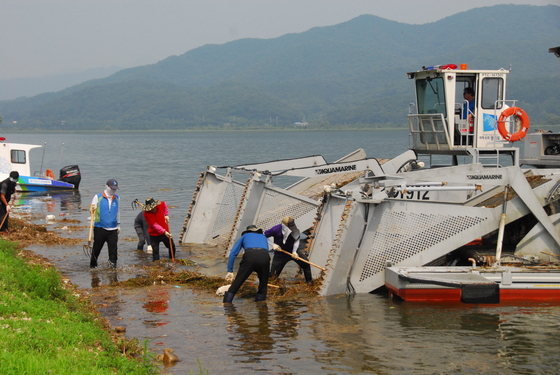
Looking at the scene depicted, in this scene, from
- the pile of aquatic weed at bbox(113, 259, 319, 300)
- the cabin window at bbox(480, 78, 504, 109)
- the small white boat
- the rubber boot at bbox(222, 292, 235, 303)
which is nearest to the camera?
the rubber boot at bbox(222, 292, 235, 303)

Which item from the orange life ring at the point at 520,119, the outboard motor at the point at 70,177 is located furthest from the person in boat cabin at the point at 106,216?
the outboard motor at the point at 70,177

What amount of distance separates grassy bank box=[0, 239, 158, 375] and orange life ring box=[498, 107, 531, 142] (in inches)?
351

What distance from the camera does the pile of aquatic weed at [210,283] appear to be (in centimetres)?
1182

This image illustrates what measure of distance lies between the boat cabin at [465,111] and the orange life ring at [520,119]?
0.10m

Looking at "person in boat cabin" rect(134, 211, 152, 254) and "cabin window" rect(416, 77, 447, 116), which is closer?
"cabin window" rect(416, 77, 447, 116)

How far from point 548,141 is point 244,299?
341 inches

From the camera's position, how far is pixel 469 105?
14.7 metres

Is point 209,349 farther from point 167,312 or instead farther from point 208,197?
point 208,197

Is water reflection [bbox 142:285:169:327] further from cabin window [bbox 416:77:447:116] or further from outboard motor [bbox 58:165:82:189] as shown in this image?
outboard motor [bbox 58:165:82:189]

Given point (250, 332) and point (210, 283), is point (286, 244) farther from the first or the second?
point (250, 332)

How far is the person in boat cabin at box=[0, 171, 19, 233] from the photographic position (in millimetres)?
16469

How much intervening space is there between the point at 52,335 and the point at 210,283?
5.43 metres

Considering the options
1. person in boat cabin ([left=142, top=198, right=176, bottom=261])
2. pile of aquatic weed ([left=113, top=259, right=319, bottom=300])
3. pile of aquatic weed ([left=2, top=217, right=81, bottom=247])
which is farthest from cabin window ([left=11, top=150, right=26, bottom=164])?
pile of aquatic weed ([left=113, top=259, right=319, bottom=300])

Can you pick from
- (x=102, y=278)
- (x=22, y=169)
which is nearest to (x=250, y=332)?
(x=102, y=278)
